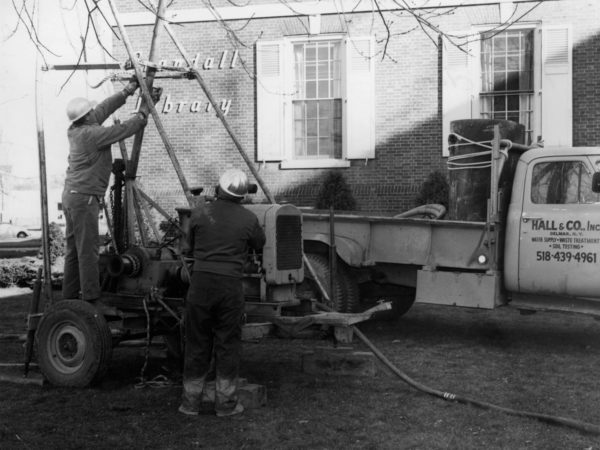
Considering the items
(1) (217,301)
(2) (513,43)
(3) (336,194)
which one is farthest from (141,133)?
(2) (513,43)

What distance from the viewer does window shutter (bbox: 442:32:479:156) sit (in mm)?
15984

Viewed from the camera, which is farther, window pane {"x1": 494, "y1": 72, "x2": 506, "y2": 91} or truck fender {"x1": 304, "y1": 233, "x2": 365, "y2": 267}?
window pane {"x1": 494, "y1": 72, "x2": 506, "y2": 91}

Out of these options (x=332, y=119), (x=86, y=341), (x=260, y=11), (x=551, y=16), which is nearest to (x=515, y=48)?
(x=551, y=16)

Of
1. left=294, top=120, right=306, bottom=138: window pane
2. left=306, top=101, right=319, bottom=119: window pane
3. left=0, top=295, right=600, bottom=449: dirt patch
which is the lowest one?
left=0, top=295, right=600, bottom=449: dirt patch

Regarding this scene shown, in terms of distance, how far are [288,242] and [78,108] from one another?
2.16m

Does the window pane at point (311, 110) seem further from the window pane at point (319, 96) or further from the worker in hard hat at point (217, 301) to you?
the worker in hard hat at point (217, 301)

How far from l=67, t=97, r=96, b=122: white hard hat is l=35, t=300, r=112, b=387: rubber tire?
1614 mm

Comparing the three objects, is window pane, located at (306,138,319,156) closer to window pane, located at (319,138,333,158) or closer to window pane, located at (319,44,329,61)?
window pane, located at (319,138,333,158)

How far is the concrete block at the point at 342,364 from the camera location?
7473 millimetres

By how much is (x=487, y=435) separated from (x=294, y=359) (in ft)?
10.2

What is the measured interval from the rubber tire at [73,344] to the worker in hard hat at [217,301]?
38.9 inches

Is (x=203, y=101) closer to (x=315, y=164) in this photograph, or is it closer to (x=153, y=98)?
(x=315, y=164)

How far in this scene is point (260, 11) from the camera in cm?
1680

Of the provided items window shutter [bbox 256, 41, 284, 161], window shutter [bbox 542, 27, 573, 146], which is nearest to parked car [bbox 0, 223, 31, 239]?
window shutter [bbox 256, 41, 284, 161]
